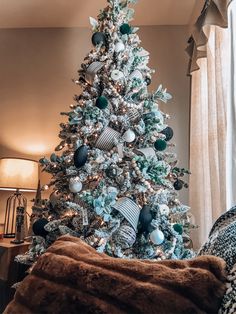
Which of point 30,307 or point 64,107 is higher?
point 64,107

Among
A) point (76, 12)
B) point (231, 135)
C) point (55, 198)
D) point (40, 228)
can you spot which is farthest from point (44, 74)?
point (231, 135)

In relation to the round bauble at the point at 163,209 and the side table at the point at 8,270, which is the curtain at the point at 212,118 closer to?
the round bauble at the point at 163,209

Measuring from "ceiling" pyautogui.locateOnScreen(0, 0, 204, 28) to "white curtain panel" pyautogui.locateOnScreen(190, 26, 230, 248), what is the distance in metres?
0.65

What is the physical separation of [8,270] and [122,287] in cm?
154

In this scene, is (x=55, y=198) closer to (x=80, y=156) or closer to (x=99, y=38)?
(x=80, y=156)

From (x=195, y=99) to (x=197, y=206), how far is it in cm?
72

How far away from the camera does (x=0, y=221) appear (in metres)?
2.56

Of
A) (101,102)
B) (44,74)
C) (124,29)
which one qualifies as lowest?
(101,102)

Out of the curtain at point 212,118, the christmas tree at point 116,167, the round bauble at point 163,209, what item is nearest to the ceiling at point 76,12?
the curtain at point 212,118

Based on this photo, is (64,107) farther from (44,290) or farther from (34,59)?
(44,290)

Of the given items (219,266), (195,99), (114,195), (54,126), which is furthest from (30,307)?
Result: (54,126)

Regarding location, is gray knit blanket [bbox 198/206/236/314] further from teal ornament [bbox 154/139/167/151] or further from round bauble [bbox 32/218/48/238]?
round bauble [bbox 32/218/48/238]

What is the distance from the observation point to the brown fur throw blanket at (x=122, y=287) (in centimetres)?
56

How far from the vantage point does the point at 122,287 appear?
1.91 ft
